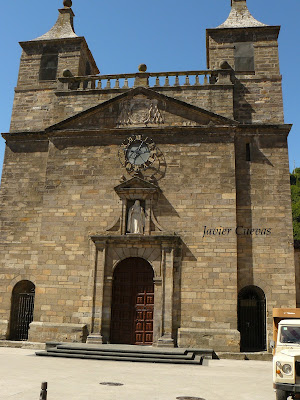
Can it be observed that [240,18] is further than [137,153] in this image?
Yes

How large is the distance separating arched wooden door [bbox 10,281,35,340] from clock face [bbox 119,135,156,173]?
20.4 feet

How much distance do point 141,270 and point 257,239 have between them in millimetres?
4368

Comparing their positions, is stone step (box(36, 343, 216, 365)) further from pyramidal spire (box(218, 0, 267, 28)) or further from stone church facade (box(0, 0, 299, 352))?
pyramidal spire (box(218, 0, 267, 28))

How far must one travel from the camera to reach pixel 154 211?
51.0 feet

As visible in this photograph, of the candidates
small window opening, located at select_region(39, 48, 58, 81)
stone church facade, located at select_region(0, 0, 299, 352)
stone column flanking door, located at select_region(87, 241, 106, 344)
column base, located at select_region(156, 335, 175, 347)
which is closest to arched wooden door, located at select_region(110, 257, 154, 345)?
stone church facade, located at select_region(0, 0, 299, 352)

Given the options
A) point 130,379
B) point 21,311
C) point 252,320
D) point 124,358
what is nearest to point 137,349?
point 124,358

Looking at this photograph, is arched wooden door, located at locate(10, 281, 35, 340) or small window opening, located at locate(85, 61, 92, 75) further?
small window opening, located at locate(85, 61, 92, 75)

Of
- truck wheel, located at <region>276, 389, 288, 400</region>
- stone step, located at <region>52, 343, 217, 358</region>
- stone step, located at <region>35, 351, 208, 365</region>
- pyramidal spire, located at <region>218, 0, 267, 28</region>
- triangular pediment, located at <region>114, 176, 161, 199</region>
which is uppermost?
pyramidal spire, located at <region>218, 0, 267, 28</region>

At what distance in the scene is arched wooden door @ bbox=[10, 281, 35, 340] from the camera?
1619 cm

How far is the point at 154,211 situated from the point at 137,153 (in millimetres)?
2412

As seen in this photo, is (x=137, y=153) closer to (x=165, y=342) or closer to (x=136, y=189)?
(x=136, y=189)

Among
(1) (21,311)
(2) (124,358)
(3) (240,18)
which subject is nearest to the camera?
(2) (124,358)

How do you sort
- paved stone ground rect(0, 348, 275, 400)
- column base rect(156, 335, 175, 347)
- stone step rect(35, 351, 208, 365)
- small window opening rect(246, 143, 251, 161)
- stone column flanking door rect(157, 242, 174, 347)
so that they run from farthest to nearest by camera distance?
small window opening rect(246, 143, 251, 161) → stone column flanking door rect(157, 242, 174, 347) → column base rect(156, 335, 175, 347) → stone step rect(35, 351, 208, 365) → paved stone ground rect(0, 348, 275, 400)

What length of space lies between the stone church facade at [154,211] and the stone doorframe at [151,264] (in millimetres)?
41
